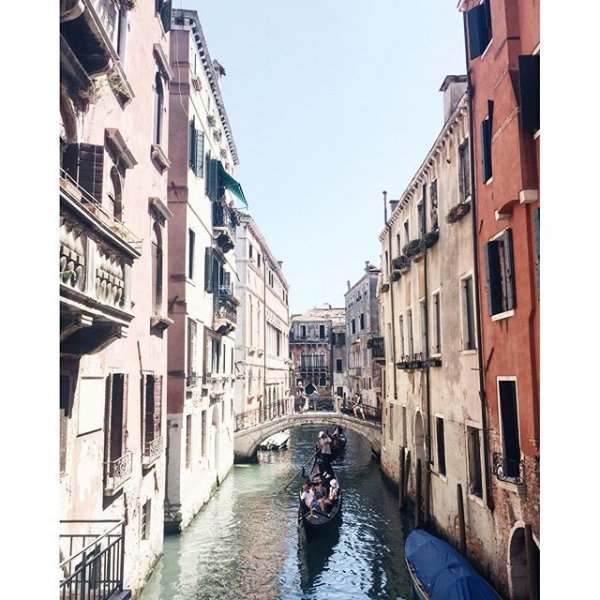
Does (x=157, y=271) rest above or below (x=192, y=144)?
below

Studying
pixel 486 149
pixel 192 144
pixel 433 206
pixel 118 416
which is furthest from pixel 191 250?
pixel 486 149

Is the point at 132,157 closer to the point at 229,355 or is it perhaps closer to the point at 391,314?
the point at 391,314

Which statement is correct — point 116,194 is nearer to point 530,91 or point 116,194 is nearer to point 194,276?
point 530,91

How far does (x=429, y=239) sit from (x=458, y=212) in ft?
8.03

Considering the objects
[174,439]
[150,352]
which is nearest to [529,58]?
[150,352]

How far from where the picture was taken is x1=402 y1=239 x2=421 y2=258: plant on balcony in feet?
43.2

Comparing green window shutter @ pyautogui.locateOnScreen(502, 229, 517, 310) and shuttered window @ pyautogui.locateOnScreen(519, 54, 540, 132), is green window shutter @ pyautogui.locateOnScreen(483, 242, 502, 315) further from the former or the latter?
shuttered window @ pyautogui.locateOnScreen(519, 54, 540, 132)

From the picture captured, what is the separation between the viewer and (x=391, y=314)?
57.6 ft

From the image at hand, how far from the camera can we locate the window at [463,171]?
1018 centimetres

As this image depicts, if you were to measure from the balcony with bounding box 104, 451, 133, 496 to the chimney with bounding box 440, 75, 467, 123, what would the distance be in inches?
367

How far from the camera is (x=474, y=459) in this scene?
31.4 ft

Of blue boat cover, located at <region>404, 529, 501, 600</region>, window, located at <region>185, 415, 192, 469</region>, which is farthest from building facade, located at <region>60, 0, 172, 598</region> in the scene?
blue boat cover, located at <region>404, 529, 501, 600</region>

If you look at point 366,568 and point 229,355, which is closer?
point 366,568
